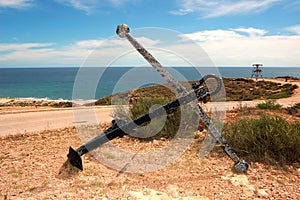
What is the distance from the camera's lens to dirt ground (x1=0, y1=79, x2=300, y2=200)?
3463 mm

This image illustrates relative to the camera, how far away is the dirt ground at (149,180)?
3463 millimetres

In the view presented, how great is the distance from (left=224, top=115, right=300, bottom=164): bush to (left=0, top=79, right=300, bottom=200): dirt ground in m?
0.29

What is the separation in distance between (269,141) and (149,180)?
236 centimetres

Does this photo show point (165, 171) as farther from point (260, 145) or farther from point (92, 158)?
point (260, 145)

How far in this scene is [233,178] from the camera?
12.8ft

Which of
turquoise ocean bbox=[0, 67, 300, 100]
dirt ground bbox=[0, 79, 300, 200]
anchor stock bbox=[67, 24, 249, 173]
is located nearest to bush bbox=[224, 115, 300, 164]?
dirt ground bbox=[0, 79, 300, 200]

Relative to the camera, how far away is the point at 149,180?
3.93 m

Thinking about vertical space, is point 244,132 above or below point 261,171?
above

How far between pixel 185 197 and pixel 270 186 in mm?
1276

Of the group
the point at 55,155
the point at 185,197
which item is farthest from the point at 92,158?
the point at 185,197

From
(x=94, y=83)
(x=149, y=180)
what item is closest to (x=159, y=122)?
(x=94, y=83)

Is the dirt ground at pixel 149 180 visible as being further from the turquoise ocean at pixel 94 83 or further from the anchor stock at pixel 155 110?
the turquoise ocean at pixel 94 83

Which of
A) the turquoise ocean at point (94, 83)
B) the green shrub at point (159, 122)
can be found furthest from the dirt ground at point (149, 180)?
the turquoise ocean at point (94, 83)

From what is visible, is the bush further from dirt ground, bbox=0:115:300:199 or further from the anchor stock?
the anchor stock
